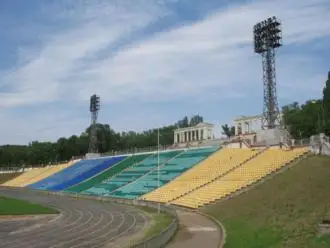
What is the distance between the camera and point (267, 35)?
6153 centimetres

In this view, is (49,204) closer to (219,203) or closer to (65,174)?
(219,203)

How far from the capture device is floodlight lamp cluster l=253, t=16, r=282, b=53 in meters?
61.2

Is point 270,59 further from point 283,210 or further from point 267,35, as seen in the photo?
point 283,210

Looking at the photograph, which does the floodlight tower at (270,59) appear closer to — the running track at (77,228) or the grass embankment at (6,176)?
the running track at (77,228)

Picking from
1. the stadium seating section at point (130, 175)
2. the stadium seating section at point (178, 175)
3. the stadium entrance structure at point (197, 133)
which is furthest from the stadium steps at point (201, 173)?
the stadium entrance structure at point (197, 133)

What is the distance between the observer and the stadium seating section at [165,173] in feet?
179

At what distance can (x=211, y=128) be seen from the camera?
108m

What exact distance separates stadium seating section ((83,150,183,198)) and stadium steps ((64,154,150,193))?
1.61 metres

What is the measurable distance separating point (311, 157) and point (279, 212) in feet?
55.1

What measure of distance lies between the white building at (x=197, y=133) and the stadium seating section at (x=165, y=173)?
39634mm

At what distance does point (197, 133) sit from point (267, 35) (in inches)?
2066

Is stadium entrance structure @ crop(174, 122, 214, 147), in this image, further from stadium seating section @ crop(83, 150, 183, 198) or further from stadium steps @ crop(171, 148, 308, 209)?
stadium steps @ crop(171, 148, 308, 209)

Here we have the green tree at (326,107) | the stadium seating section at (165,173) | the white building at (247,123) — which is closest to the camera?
the stadium seating section at (165,173)

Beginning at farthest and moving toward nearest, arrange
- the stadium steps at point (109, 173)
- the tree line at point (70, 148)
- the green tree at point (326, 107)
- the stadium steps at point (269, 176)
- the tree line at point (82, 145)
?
the tree line at point (70, 148) < the tree line at point (82, 145) < the green tree at point (326, 107) < the stadium steps at point (109, 173) < the stadium steps at point (269, 176)
